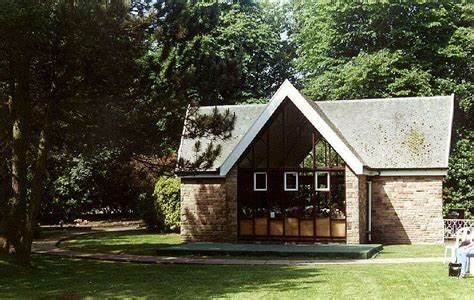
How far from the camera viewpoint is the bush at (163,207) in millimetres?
29562

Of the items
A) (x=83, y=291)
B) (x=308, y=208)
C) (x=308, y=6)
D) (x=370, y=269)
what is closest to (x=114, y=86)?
(x=83, y=291)

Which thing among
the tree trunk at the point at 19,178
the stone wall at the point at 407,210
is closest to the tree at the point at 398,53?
the stone wall at the point at 407,210

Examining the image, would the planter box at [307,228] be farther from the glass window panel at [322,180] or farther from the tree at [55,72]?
the tree at [55,72]

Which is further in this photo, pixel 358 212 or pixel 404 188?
pixel 404 188

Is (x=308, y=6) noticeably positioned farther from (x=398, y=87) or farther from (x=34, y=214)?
(x=34, y=214)

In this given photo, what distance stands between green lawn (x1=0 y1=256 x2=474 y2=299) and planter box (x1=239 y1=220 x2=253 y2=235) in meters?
6.97

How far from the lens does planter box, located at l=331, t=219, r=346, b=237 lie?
22.7m

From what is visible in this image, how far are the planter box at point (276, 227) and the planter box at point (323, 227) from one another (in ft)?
4.74

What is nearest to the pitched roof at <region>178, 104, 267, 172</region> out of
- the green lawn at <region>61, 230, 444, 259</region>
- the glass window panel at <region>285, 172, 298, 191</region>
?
the glass window panel at <region>285, 172, 298, 191</region>

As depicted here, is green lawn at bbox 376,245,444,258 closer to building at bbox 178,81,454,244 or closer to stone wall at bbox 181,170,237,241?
building at bbox 178,81,454,244

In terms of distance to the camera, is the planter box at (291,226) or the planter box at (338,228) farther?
the planter box at (291,226)

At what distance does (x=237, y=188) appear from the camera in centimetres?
2386

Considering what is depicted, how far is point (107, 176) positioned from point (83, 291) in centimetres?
2704

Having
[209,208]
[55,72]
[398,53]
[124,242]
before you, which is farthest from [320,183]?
[398,53]
